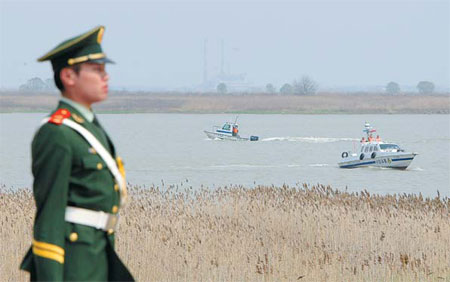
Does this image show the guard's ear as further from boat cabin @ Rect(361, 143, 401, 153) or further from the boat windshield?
the boat windshield

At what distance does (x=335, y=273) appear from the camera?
468 inches

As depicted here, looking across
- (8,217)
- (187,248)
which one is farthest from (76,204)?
(8,217)

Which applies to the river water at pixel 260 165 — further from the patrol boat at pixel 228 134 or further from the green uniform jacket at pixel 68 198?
the green uniform jacket at pixel 68 198

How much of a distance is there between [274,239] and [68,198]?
1096 cm

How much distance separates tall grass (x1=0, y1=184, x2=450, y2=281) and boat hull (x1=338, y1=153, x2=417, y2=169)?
28.9 m

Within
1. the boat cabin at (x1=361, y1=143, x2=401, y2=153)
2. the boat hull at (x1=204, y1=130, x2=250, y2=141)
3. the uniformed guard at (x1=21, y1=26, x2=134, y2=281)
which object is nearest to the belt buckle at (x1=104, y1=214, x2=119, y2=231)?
the uniformed guard at (x1=21, y1=26, x2=134, y2=281)

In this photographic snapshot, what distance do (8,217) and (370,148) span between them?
1518 inches

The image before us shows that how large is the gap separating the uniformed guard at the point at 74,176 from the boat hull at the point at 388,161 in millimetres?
45696

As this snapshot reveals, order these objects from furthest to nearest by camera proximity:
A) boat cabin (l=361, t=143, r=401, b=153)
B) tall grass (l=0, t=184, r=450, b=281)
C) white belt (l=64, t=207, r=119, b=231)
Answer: boat cabin (l=361, t=143, r=401, b=153)
tall grass (l=0, t=184, r=450, b=281)
white belt (l=64, t=207, r=119, b=231)

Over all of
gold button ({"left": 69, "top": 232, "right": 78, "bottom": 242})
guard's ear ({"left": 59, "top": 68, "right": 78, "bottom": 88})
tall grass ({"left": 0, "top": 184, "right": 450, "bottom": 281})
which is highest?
guard's ear ({"left": 59, "top": 68, "right": 78, "bottom": 88})

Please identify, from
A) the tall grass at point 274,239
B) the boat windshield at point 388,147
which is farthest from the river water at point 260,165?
the tall grass at point 274,239

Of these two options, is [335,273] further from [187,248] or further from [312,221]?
[312,221]

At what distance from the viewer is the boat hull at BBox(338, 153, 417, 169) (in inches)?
1987

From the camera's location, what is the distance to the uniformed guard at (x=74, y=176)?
17.7 ft
